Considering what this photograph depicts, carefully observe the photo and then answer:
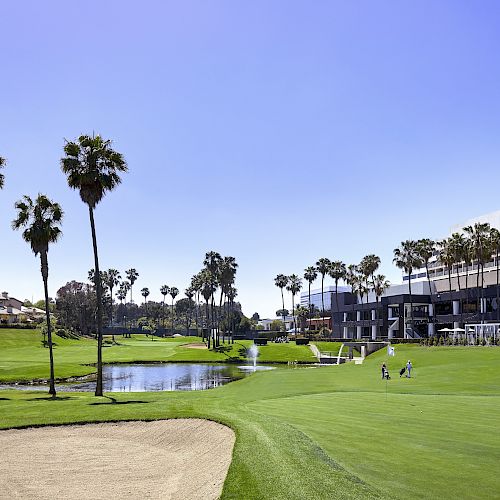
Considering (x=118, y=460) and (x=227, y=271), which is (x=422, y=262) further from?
(x=118, y=460)

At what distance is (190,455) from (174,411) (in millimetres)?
7484

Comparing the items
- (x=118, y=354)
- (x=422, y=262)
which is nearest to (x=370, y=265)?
(x=422, y=262)

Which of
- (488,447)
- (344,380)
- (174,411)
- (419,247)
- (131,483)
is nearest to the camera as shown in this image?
(131,483)

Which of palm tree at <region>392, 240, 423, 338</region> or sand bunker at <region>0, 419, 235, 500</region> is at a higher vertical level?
palm tree at <region>392, 240, 423, 338</region>

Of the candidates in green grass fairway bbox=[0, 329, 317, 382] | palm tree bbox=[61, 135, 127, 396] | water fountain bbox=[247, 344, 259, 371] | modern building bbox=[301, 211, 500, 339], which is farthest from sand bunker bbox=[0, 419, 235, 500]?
Answer: water fountain bbox=[247, 344, 259, 371]

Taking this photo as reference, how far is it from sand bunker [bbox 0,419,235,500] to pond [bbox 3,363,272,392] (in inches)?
1296

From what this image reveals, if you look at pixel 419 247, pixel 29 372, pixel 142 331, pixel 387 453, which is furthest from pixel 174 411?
pixel 142 331

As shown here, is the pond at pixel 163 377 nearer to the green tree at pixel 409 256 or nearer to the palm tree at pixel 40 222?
the palm tree at pixel 40 222

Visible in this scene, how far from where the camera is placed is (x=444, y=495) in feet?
39.6

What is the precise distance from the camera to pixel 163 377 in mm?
69812

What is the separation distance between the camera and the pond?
57625 millimetres

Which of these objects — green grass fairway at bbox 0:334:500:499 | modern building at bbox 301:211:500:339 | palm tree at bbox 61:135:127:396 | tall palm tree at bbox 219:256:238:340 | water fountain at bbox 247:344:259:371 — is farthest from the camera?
tall palm tree at bbox 219:256:238:340

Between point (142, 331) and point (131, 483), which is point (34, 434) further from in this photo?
point (142, 331)

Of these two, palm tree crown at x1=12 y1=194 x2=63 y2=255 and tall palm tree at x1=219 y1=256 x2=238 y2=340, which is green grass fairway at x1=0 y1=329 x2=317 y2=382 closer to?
tall palm tree at x1=219 y1=256 x2=238 y2=340
